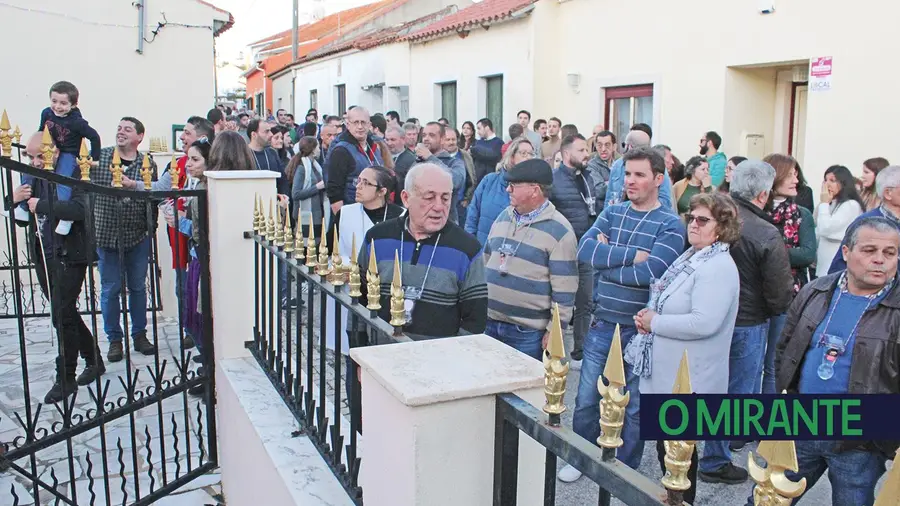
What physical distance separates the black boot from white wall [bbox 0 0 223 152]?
271 inches

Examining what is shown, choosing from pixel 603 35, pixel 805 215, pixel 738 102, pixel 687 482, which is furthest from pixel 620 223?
pixel 603 35

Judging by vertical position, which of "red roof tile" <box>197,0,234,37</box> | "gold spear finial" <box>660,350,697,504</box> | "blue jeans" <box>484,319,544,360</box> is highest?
"red roof tile" <box>197,0,234,37</box>

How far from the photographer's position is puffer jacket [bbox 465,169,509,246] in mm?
6250

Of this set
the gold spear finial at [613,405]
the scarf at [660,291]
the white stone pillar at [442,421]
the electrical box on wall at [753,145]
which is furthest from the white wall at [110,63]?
the gold spear finial at [613,405]

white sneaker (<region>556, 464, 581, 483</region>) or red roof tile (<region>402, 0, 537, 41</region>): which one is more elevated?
red roof tile (<region>402, 0, 537, 41</region>)

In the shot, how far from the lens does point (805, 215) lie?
201 inches

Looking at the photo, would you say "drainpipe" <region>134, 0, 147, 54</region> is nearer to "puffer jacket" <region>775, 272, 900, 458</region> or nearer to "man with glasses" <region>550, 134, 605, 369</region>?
"man with glasses" <region>550, 134, 605, 369</region>

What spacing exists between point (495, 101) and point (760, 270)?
37.8 feet

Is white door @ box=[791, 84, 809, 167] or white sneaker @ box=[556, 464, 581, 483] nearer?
white sneaker @ box=[556, 464, 581, 483]

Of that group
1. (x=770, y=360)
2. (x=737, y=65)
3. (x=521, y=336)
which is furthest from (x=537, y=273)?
(x=737, y=65)

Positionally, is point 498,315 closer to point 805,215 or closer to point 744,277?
point 744,277

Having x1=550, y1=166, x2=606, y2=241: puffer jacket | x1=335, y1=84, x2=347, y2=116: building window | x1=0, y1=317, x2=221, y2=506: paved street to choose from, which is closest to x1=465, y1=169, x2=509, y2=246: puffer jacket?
x1=550, y1=166, x2=606, y2=241: puffer jacket

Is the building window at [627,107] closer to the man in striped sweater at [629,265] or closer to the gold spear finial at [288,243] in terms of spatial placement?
the man in striped sweater at [629,265]

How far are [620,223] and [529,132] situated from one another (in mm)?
7374
